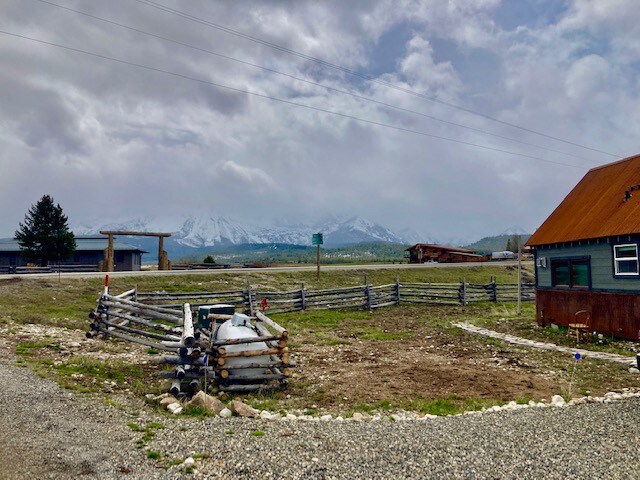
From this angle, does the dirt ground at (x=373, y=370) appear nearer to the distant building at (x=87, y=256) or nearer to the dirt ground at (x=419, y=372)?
the dirt ground at (x=419, y=372)

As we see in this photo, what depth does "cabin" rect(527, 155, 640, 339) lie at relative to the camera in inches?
679

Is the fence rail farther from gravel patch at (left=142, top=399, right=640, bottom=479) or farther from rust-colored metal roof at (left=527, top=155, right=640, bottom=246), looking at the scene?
gravel patch at (left=142, top=399, right=640, bottom=479)

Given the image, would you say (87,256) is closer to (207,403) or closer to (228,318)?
(228,318)

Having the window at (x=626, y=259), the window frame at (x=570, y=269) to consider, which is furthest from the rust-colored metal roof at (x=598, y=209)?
the window frame at (x=570, y=269)

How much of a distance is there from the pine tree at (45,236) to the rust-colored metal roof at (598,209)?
51.0 metres

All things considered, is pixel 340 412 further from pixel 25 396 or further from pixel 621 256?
pixel 621 256

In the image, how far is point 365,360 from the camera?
15023 millimetres

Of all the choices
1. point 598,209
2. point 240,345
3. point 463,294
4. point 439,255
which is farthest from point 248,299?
point 439,255

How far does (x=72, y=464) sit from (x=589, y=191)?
82.5 ft

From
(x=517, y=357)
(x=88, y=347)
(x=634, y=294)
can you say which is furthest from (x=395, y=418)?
(x=634, y=294)

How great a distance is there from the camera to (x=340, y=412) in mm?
9664

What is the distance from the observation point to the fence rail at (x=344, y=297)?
82.1ft

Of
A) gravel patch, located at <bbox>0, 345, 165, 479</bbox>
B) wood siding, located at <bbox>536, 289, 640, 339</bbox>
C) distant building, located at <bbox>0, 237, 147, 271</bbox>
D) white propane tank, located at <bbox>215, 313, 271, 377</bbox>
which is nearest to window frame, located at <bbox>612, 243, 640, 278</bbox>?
wood siding, located at <bbox>536, 289, 640, 339</bbox>

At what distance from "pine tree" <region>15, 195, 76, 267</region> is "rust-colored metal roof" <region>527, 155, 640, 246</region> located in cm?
5104
